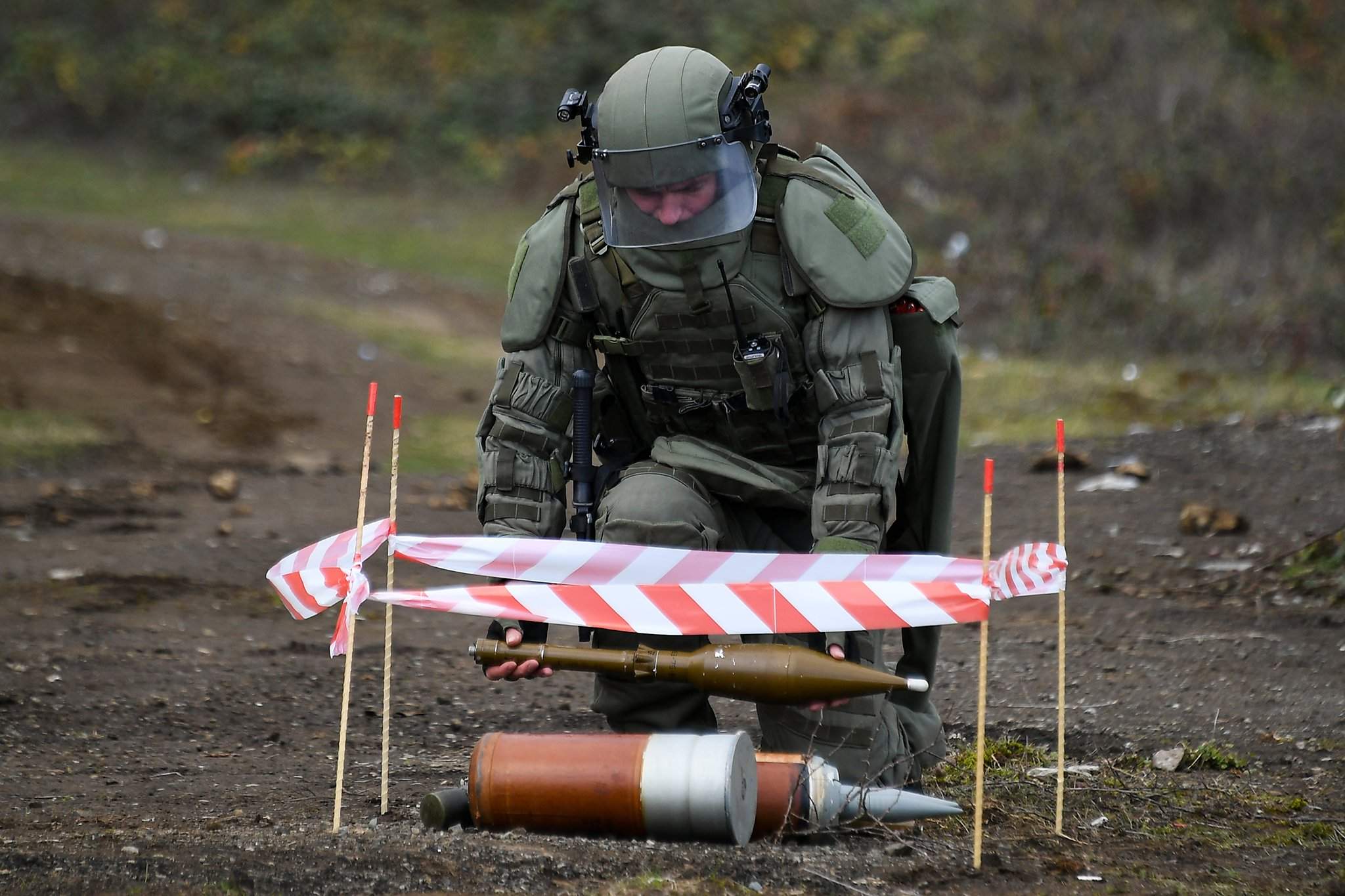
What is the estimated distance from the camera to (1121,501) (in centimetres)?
920

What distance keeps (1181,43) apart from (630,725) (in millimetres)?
15503

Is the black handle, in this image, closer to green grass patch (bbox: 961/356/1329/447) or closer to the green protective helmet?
the green protective helmet

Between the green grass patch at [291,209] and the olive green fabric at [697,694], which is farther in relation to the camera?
the green grass patch at [291,209]

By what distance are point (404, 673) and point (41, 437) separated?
5114 millimetres

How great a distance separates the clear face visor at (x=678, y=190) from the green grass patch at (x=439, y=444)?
6315 millimetres

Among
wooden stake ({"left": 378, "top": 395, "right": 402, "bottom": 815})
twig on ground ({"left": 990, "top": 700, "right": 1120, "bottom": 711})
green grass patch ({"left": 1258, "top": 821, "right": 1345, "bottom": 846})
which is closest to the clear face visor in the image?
wooden stake ({"left": 378, "top": 395, "right": 402, "bottom": 815})

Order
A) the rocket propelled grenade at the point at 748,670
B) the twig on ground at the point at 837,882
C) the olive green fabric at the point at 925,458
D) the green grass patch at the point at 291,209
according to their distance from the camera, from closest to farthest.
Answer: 1. the twig on ground at the point at 837,882
2. the rocket propelled grenade at the point at 748,670
3. the olive green fabric at the point at 925,458
4. the green grass patch at the point at 291,209

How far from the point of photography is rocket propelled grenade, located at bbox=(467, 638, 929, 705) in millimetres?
3924

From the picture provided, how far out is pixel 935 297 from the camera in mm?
4648

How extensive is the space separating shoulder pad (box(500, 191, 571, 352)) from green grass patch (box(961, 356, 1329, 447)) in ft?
22.1

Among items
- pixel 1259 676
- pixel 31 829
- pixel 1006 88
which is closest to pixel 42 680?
pixel 31 829

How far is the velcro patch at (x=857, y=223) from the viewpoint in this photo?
14.5ft

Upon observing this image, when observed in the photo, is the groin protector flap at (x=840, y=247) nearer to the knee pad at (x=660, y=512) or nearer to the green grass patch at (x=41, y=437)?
the knee pad at (x=660, y=512)

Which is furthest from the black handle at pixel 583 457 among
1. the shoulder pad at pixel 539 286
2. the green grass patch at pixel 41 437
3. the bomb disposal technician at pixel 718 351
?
the green grass patch at pixel 41 437
